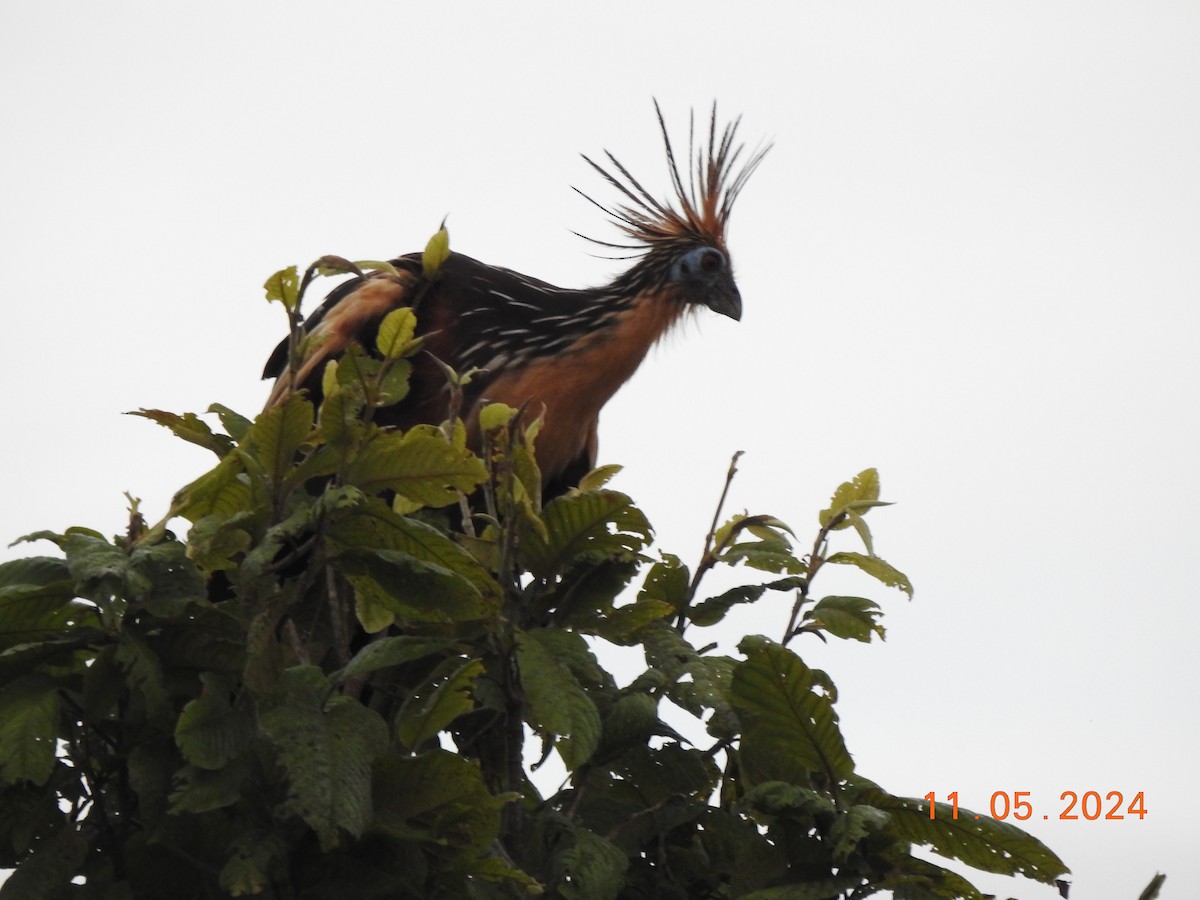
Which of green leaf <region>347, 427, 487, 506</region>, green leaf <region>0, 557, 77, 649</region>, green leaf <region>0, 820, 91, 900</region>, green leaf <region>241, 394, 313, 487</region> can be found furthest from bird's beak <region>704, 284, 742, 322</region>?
green leaf <region>0, 820, 91, 900</region>

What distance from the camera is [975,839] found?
8.33ft

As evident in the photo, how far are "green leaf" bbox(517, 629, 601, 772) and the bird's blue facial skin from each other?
373cm

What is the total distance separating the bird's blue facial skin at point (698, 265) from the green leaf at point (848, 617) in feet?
10.3

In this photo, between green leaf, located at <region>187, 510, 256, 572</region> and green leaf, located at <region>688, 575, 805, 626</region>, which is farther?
green leaf, located at <region>688, 575, 805, 626</region>

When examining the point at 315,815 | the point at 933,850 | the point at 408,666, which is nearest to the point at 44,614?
the point at 315,815

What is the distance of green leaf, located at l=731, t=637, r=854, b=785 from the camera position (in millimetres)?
2564

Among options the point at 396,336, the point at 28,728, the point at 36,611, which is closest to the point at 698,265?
the point at 396,336

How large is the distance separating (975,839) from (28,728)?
1.59 metres

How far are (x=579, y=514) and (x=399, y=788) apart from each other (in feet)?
1.93

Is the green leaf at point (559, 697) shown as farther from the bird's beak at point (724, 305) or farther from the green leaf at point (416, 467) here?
the bird's beak at point (724, 305)

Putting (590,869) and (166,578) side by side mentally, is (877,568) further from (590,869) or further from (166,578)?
(166,578)

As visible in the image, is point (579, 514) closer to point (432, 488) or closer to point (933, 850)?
point (432, 488)

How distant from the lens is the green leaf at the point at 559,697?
2.33 metres

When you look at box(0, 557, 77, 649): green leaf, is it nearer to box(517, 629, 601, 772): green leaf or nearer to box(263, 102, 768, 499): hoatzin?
box(517, 629, 601, 772): green leaf
